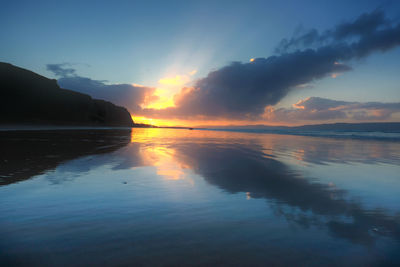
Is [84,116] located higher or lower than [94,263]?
higher

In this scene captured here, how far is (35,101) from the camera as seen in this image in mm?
93625

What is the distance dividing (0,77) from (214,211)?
425ft

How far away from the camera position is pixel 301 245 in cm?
280

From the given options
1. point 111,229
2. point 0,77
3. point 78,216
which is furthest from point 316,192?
point 0,77

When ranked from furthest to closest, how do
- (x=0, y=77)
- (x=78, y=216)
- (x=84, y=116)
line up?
(x=84, y=116) → (x=0, y=77) → (x=78, y=216)

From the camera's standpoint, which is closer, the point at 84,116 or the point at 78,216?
the point at 78,216

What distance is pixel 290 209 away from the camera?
4.20 metres

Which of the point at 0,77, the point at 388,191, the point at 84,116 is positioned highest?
the point at 0,77

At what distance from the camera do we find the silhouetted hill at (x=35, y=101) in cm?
8175

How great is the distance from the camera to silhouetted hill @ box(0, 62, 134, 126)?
268ft

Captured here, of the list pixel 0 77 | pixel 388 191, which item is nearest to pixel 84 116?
pixel 0 77

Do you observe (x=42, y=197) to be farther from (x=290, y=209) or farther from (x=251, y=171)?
(x=251, y=171)

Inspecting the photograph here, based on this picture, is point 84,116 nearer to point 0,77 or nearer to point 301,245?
point 0,77

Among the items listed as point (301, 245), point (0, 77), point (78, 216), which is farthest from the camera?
point (0, 77)
